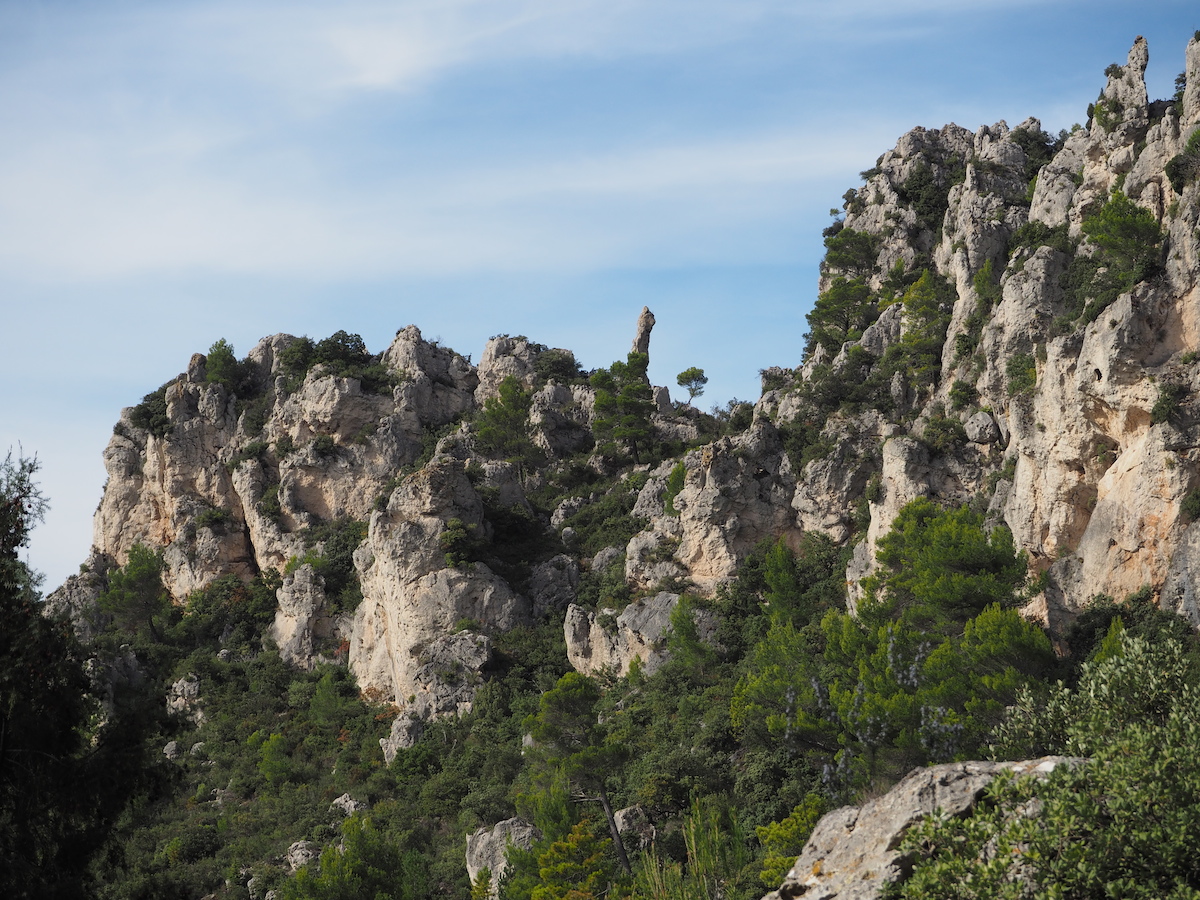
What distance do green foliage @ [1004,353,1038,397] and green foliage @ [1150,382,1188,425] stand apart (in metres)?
7.78

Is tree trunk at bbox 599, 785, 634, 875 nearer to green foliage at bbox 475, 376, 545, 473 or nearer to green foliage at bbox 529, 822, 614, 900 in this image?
green foliage at bbox 529, 822, 614, 900

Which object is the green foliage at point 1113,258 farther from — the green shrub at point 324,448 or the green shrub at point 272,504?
the green shrub at point 272,504

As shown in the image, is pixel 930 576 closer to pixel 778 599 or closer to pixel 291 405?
pixel 778 599

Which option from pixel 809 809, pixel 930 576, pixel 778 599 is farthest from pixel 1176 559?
pixel 778 599

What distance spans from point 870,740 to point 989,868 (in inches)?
751

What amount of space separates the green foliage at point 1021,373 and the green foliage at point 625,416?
26.5 m

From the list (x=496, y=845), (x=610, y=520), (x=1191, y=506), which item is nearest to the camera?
(x=1191, y=506)

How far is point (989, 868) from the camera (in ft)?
59.1

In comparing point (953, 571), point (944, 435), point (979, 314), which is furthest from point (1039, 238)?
point (953, 571)

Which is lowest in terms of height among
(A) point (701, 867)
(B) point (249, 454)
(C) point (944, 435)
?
(A) point (701, 867)

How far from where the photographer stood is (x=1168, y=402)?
4109cm

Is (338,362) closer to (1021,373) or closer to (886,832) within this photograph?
(1021,373)

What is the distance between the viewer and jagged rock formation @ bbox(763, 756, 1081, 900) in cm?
1970

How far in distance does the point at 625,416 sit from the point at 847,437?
19397 mm
